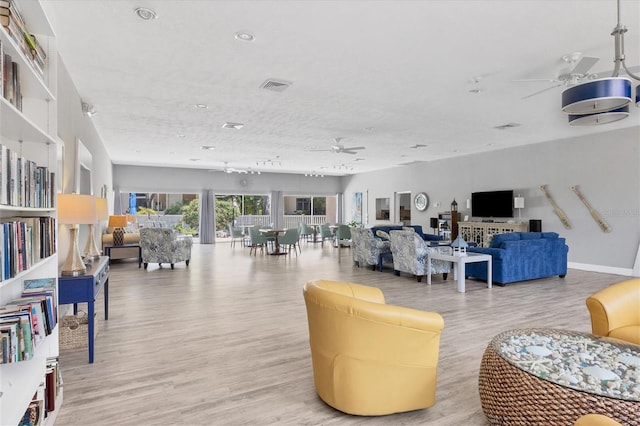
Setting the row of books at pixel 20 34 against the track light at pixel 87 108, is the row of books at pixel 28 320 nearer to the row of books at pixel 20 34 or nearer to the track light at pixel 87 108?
the row of books at pixel 20 34

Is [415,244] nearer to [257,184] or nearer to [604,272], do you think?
[604,272]

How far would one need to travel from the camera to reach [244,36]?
11.4 ft

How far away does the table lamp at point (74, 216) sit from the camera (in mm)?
3115

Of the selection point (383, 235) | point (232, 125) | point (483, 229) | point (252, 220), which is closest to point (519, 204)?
point (483, 229)

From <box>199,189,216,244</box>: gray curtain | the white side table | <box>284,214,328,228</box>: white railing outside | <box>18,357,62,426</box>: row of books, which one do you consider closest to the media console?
the white side table

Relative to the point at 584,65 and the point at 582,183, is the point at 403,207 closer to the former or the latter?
the point at 582,183

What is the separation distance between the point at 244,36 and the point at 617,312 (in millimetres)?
3943

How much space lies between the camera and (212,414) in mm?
2357

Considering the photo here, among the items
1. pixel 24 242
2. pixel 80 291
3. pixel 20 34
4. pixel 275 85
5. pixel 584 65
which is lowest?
pixel 80 291

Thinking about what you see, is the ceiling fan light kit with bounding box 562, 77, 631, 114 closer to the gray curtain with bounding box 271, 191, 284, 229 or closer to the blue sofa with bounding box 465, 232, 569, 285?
the blue sofa with bounding box 465, 232, 569, 285

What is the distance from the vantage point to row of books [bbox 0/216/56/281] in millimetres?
1661

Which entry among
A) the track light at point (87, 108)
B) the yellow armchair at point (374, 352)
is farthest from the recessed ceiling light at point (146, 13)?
the track light at point (87, 108)

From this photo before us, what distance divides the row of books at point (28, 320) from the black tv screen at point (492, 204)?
9976mm

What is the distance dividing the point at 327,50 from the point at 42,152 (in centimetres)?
272
